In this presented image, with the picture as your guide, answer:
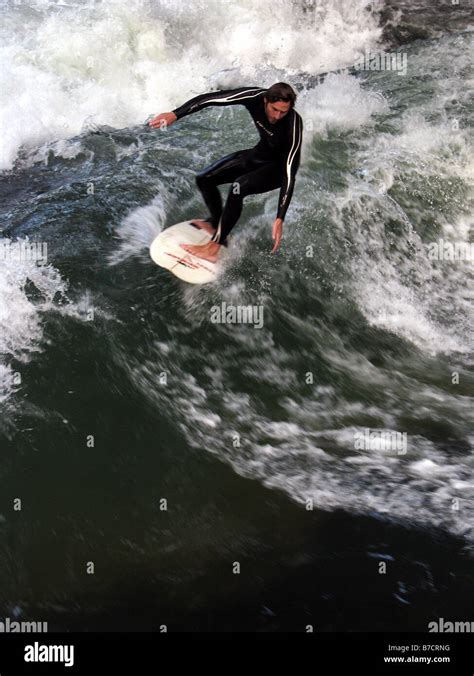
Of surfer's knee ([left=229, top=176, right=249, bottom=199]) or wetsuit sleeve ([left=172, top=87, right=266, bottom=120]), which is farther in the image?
surfer's knee ([left=229, top=176, right=249, bottom=199])

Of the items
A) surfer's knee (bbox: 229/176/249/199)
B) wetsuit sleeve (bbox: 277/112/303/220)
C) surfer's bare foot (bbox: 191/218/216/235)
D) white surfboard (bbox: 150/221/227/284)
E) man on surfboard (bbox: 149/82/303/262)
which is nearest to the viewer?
man on surfboard (bbox: 149/82/303/262)

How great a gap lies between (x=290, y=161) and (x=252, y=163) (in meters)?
0.47

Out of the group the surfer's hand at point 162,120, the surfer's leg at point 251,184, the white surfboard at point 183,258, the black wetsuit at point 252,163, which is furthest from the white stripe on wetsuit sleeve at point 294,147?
the white surfboard at point 183,258

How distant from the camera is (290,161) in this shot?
15.5 ft

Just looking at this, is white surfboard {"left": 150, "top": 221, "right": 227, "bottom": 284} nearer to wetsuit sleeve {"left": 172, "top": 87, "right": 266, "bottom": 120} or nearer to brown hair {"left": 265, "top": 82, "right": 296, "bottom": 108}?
wetsuit sleeve {"left": 172, "top": 87, "right": 266, "bottom": 120}

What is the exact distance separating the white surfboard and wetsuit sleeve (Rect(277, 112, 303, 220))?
1021mm

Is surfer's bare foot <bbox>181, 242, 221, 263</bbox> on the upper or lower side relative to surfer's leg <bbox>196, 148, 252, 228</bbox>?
lower

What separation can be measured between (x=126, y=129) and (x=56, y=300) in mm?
3794

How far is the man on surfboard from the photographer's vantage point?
15.0 feet

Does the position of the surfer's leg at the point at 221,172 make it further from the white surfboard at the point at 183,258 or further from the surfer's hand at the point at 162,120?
the surfer's hand at the point at 162,120

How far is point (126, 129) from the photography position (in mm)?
8328

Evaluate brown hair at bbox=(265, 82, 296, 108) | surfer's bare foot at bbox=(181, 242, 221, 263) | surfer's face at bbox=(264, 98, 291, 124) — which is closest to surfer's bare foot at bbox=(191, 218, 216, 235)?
surfer's bare foot at bbox=(181, 242, 221, 263)

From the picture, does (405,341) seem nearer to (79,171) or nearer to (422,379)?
(422,379)

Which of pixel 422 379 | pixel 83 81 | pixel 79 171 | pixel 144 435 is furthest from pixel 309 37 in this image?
pixel 144 435
